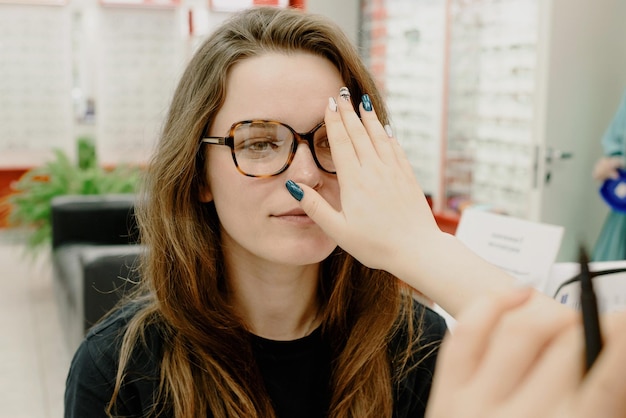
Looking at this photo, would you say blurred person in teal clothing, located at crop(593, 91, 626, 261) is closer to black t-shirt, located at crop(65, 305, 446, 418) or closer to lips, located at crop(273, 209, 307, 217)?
black t-shirt, located at crop(65, 305, 446, 418)

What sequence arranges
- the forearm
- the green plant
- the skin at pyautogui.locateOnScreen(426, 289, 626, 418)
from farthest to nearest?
the green plant, the forearm, the skin at pyautogui.locateOnScreen(426, 289, 626, 418)

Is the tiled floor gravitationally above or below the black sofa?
below

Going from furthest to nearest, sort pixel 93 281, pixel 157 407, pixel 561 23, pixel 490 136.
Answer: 1. pixel 490 136
2. pixel 561 23
3. pixel 93 281
4. pixel 157 407

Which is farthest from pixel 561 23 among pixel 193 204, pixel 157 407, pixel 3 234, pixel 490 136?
pixel 3 234

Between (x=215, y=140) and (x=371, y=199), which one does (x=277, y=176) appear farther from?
(x=371, y=199)

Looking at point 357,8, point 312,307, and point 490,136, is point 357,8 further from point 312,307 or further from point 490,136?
point 312,307

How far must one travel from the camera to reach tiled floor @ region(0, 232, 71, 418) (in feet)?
11.4

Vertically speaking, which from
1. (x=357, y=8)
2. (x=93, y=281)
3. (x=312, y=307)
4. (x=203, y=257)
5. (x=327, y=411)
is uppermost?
(x=357, y=8)

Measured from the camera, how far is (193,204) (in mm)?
1266

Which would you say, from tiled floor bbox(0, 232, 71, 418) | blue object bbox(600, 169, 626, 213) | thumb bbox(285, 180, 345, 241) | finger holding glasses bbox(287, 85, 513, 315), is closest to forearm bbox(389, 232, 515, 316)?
finger holding glasses bbox(287, 85, 513, 315)

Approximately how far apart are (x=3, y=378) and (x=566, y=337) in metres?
3.93

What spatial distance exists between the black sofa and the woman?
1.85 metres

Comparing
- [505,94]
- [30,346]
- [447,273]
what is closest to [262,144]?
[447,273]

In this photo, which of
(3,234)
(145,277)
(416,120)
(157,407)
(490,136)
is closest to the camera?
(157,407)
